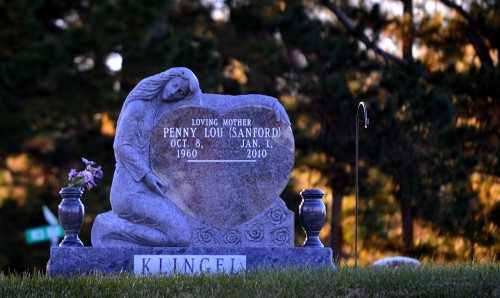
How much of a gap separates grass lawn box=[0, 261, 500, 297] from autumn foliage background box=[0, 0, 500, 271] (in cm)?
1057

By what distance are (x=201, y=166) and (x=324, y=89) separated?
10.2 metres

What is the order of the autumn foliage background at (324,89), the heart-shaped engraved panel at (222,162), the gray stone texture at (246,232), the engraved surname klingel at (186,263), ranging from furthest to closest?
the autumn foliage background at (324,89)
the heart-shaped engraved panel at (222,162)
the gray stone texture at (246,232)
the engraved surname klingel at (186,263)

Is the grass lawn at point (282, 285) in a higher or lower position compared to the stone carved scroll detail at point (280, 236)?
lower

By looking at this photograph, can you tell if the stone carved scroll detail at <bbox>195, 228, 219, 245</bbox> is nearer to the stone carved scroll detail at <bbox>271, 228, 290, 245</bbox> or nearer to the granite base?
the granite base

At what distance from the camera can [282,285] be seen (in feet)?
33.6

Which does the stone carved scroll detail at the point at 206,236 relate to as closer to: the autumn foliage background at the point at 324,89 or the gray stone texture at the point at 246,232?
the gray stone texture at the point at 246,232

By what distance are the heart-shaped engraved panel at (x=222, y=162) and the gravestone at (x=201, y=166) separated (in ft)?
0.04

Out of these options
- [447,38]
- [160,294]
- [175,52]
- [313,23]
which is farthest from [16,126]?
Result: [160,294]

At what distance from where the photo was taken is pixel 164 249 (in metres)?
12.2

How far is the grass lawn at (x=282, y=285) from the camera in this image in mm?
10133

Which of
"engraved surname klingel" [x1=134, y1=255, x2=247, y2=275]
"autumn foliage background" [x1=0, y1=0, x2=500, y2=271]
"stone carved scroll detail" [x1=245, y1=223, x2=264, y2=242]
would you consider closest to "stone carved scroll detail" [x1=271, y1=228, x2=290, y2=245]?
"stone carved scroll detail" [x1=245, y1=223, x2=264, y2=242]

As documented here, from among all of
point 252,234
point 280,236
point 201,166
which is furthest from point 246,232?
point 201,166

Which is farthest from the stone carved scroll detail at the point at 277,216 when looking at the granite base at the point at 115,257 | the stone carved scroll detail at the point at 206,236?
the stone carved scroll detail at the point at 206,236

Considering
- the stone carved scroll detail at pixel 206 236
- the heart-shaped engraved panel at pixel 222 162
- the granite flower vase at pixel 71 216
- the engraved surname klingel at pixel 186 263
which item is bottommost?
the engraved surname klingel at pixel 186 263
